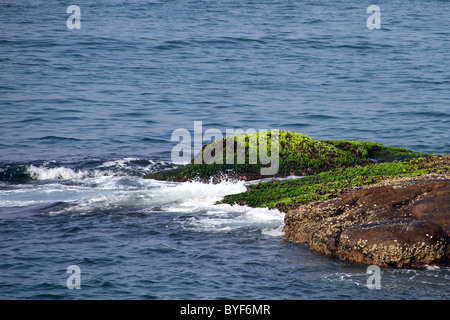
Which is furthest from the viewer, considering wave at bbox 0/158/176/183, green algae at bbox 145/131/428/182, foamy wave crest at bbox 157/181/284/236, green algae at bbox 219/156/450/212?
wave at bbox 0/158/176/183

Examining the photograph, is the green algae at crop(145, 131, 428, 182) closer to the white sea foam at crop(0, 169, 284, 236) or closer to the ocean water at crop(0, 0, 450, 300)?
the white sea foam at crop(0, 169, 284, 236)

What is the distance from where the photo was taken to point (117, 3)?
180ft

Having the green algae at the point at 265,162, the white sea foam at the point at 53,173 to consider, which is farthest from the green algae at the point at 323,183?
the white sea foam at the point at 53,173

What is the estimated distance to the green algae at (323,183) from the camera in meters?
14.4

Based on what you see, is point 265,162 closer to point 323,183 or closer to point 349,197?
point 323,183

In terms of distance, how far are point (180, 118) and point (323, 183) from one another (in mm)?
13879

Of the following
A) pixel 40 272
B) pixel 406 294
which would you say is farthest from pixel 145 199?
pixel 406 294

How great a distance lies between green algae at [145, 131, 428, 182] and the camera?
1759 centimetres

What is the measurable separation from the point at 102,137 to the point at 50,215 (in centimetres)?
1065

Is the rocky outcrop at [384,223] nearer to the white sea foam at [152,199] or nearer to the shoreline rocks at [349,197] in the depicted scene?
the shoreline rocks at [349,197]

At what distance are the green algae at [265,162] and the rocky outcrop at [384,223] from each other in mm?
3939

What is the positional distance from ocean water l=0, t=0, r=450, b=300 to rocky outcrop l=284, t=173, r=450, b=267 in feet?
1.11

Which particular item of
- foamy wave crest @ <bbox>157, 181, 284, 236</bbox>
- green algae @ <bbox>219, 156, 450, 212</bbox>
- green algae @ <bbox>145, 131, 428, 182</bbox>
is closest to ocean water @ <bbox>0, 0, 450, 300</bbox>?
foamy wave crest @ <bbox>157, 181, 284, 236</bbox>

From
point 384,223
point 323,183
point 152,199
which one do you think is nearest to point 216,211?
point 152,199
